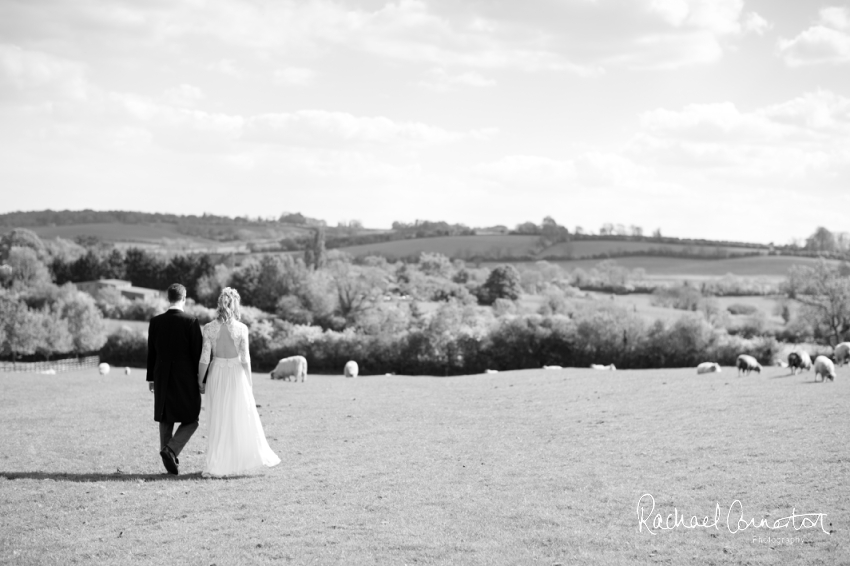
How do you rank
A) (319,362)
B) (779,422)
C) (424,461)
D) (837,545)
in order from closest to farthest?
(837,545) → (424,461) → (779,422) → (319,362)

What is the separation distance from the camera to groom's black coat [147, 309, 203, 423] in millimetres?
13844

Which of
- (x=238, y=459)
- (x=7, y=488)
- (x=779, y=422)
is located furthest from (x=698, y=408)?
(x=7, y=488)

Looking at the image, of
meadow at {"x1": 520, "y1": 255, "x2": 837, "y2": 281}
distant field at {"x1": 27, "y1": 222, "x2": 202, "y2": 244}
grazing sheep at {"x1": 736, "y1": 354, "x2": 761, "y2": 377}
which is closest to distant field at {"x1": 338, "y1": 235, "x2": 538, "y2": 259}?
meadow at {"x1": 520, "y1": 255, "x2": 837, "y2": 281}

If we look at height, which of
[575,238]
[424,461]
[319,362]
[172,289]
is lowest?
[319,362]

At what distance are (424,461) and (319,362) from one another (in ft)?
190

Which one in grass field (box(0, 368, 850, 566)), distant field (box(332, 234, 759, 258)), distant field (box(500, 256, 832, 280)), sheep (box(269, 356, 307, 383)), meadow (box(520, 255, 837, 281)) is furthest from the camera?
distant field (box(332, 234, 759, 258))

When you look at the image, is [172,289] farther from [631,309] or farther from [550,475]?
[631,309]

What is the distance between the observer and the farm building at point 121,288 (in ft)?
364

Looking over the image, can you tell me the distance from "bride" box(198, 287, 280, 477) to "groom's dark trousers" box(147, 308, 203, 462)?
0.23 m

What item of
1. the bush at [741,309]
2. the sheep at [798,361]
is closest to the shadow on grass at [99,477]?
the sheep at [798,361]

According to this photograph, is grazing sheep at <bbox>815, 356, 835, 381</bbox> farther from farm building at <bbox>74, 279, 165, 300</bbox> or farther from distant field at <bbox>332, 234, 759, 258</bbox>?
distant field at <bbox>332, 234, 759, 258</bbox>

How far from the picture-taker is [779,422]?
58.6ft

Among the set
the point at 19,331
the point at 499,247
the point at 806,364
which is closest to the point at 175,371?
the point at 806,364

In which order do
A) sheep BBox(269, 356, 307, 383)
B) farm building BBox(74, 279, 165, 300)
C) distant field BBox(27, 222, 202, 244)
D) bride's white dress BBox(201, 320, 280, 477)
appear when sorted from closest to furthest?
bride's white dress BBox(201, 320, 280, 477), sheep BBox(269, 356, 307, 383), farm building BBox(74, 279, 165, 300), distant field BBox(27, 222, 202, 244)
